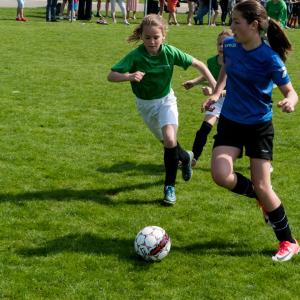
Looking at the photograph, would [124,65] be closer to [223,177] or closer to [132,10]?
[223,177]

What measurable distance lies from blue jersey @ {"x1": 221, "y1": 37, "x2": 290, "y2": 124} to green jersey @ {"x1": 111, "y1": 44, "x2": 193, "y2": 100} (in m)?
1.35

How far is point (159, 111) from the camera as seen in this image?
270 inches

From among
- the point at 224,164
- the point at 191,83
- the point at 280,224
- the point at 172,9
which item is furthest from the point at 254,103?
the point at 172,9

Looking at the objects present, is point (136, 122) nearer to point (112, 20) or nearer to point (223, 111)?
point (223, 111)

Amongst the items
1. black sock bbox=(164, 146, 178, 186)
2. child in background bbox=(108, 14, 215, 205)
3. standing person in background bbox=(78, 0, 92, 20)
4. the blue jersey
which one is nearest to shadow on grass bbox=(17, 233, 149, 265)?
child in background bbox=(108, 14, 215, 205)

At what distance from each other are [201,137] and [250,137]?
2485 millimetres

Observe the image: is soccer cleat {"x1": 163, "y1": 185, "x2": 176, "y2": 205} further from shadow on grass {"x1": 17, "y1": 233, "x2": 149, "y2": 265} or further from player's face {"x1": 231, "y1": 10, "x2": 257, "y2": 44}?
player's face {"x1": 231, "y1": 10, "x2": 257, "y2": 44}

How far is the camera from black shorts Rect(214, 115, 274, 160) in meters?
5.34

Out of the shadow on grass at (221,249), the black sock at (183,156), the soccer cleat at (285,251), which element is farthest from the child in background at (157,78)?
the soccer cleat at (285,251)

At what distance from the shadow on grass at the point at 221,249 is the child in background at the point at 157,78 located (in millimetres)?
1025

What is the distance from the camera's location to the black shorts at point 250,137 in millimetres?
5344

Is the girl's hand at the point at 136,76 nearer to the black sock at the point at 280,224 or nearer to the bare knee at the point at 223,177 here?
the bare knee at the point at 223,177

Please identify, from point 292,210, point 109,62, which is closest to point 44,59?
point 109,62

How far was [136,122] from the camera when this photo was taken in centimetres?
1010
